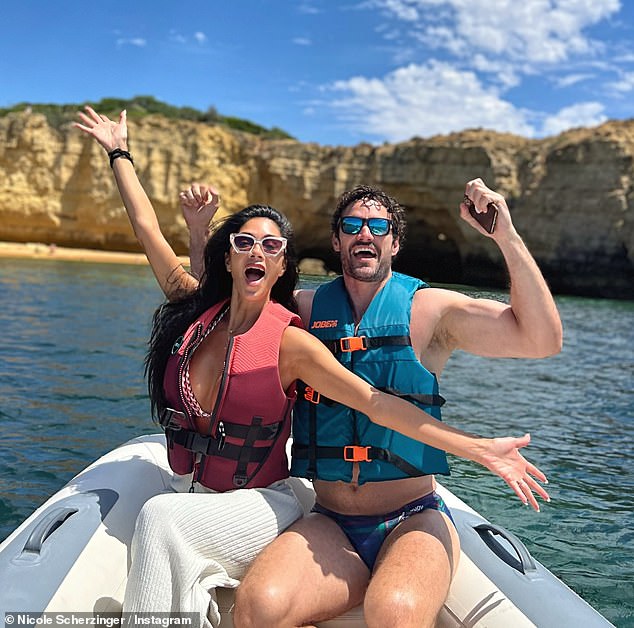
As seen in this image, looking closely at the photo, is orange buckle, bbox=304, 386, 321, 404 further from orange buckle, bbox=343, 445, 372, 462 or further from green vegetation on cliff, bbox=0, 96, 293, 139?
green vegetation on cliff, bbox=0, 96, 293, 139

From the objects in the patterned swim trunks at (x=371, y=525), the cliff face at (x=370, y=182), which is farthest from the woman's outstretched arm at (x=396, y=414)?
the cliff face at (x=370, y=182)

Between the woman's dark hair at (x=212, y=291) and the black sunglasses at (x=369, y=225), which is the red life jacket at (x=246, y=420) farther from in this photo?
the black sunglasses at (x=369, y=225)

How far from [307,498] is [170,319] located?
957mm

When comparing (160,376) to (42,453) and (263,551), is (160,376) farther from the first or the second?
(42,453)

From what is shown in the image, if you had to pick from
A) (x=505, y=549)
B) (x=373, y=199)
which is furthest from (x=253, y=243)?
(x=505, y=549)

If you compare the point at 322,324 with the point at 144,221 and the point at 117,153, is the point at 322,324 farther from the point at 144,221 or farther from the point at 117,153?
the point at 117,153

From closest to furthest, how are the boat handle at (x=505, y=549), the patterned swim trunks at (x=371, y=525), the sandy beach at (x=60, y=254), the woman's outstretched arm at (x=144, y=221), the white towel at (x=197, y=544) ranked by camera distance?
the white towel at (x=197, y=544), the patterned swim trunks at (x=371, y=525), the boat handle at (x=505, y=549), the woman's outstretched arm at (x=144, y=221), the sandy beach at (x=60, y=254)

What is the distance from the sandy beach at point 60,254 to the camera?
1118 inches

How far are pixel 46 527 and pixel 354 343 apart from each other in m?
1.26

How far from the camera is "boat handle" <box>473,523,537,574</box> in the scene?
2.46 m

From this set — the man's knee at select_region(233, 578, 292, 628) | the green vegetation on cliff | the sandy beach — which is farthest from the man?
the green vegetation on cliff

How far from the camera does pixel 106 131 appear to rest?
3.24 meters

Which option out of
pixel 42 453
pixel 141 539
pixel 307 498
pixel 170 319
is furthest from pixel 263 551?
pixel 42 453

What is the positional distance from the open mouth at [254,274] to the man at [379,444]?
0.31 m
